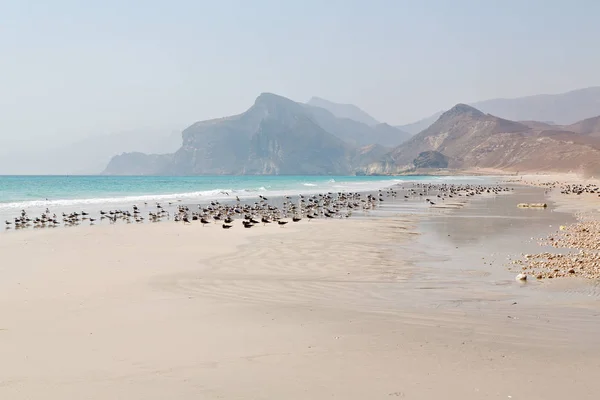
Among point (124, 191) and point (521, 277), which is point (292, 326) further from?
point (124, 191)

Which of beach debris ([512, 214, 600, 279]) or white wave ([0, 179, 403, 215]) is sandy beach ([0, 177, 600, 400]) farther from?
white wave ([0, 179, 403, 215])

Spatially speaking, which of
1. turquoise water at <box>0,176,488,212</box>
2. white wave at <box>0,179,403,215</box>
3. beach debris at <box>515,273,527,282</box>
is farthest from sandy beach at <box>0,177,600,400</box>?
turquoise water at <box>0,176,488,212</box>

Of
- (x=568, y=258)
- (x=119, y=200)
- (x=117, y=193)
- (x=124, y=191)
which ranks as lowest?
(x=568, y=258)

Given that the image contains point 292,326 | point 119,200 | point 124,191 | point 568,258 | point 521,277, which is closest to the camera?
point 292,326

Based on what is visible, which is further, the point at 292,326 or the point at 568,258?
the point at 568,258

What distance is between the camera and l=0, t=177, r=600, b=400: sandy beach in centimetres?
579

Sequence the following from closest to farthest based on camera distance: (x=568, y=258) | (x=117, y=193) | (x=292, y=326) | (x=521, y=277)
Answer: (x=292, y=326), (x=521, y=277), (x=568, y=258), (x=117, y=193)

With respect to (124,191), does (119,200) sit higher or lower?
lower

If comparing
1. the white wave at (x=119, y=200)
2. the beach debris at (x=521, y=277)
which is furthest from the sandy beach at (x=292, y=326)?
the white wave at (x=119, y=200)

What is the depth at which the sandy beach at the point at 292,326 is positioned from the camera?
5.79 metres

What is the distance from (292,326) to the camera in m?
8.03

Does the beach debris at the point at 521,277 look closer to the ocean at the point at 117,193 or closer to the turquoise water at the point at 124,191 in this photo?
the ocean at the point at 117,193

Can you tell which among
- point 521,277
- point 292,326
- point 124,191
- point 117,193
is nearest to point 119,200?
point 117,193

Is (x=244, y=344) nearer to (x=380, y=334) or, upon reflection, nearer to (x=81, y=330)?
(x=380, y=334)
